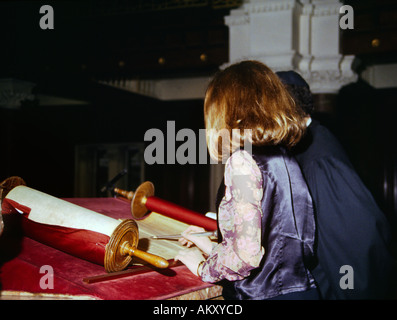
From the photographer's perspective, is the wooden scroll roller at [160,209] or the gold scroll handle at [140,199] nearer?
the wooden scroll roller at [160,209]

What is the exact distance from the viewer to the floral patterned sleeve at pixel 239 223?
4.00 feet

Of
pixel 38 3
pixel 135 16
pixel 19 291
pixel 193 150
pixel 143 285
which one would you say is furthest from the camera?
pixel 193 150

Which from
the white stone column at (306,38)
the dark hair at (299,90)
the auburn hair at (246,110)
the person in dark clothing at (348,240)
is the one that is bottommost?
the person in dark clothing at (348,240)

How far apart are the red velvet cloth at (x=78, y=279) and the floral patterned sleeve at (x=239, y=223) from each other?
4.2 inches

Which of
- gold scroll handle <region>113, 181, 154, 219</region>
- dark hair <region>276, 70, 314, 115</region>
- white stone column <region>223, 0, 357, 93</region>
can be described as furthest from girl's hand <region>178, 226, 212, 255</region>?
white stone column <region>223, 0, 357, 93</region>

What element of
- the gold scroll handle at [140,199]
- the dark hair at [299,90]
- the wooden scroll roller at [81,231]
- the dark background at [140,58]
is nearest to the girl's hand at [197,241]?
the wooden scroll roller at [81,231]

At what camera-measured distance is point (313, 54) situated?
4719mm

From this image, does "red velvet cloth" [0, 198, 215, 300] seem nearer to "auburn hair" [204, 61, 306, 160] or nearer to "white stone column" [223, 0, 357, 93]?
"auburn hair" [204, 61, 306, 160]

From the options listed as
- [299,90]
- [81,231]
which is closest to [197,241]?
[81,231]

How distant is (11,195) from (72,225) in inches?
13.7

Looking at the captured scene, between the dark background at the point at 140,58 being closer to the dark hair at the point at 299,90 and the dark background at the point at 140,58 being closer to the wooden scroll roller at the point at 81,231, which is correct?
the dark hair at the point at 299,90

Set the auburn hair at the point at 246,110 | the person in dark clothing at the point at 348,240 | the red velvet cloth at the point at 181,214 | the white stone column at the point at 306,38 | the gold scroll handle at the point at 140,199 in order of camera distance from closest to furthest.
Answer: the auburn hair at the point at 246,110 < the person in dark clothing at the point at 348,240 < the red velvet cloth at the point at 181,214 < the gold scroll handle at the point at 140,199 < the white stone column at the point at 306,38

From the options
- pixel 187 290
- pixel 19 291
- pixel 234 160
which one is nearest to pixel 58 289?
pixel 19 291

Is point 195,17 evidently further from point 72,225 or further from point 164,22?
point 72,225
